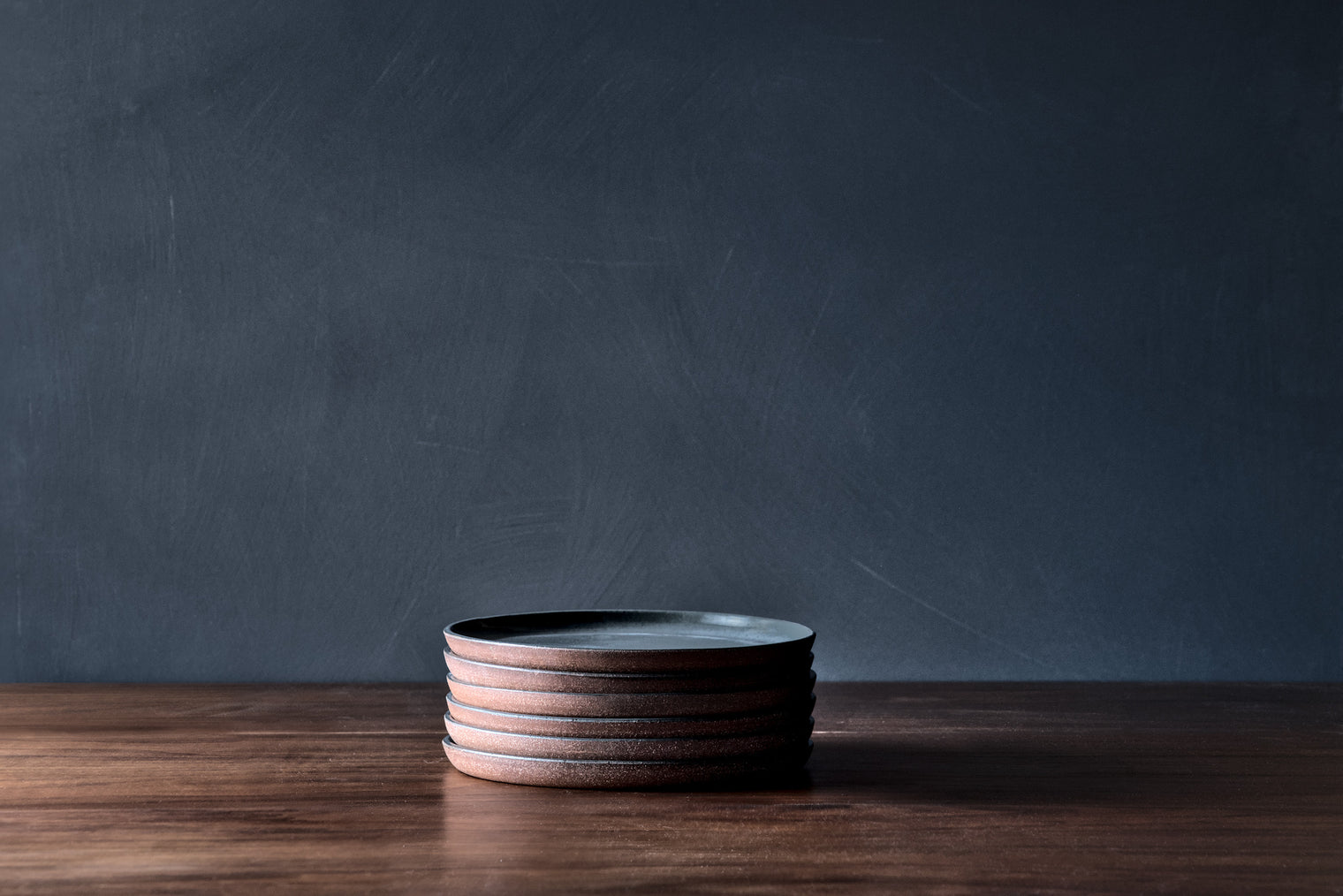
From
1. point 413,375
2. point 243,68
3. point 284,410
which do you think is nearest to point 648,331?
point 413,375

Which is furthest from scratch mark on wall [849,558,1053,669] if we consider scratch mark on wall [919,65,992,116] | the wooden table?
scratch mark on wall [919,65,992,116]

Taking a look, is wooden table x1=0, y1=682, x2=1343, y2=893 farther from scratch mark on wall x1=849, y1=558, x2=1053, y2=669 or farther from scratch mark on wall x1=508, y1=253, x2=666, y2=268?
scratch mark on wall x1=508, y1=253, x2=666, y2=268

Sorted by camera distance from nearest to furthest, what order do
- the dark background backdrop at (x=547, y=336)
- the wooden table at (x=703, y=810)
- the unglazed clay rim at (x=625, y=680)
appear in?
the wooden table at (x=703, y=810), the unglazed clay rim at (x=625, y=680), the dark background backdrop at (x=547, y=336)

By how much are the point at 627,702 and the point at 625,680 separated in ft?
0.05

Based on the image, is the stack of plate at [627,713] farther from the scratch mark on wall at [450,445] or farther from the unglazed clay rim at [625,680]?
the scratch mark on wall at [450,445]

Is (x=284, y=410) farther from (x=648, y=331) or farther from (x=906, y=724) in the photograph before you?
(x=906, y=724)

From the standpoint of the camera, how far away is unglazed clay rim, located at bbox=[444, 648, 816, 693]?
764 mm

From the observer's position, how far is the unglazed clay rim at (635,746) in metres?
0.77

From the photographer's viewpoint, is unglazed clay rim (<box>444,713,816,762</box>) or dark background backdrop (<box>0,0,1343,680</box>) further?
dark background backdrop (<box>0,0,1343,680</box>)

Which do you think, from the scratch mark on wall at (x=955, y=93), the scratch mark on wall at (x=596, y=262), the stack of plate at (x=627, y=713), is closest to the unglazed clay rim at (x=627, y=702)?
the stack of plate at (x=627, y=713)

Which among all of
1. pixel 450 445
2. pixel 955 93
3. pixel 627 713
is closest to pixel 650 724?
pixel 627 713

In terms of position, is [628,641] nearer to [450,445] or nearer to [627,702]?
[627,702]

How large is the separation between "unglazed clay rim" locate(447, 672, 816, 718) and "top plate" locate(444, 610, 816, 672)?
2 centimetres

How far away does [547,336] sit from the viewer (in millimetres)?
1276
